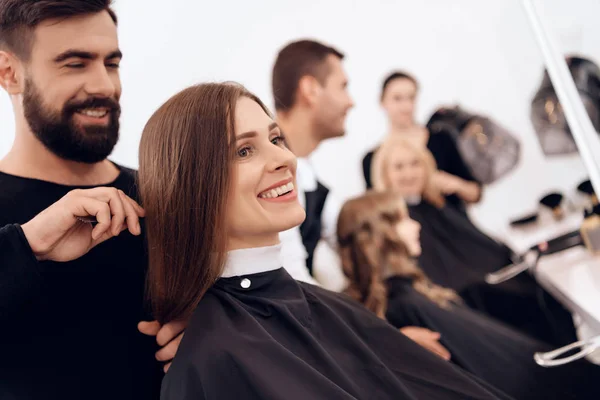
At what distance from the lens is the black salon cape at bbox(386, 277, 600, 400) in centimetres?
154

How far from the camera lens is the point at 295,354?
3.63 ft

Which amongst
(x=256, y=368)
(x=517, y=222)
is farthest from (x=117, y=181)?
(x=517, y=222)

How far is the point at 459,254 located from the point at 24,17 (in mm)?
2293

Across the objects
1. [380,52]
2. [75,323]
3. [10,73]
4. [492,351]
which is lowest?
[492,351]

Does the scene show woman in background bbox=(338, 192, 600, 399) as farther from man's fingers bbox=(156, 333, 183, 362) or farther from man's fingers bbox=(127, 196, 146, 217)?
man's fingers bbox=(127, 196, 146, 217)

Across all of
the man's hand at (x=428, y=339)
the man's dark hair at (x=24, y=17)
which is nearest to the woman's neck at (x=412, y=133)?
the man's hand at (x=428, y=339)

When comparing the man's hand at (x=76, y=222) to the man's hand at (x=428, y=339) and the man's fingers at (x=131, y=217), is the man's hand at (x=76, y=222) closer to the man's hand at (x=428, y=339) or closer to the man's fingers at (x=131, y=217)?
the man's fingers at (x=131, y=217)

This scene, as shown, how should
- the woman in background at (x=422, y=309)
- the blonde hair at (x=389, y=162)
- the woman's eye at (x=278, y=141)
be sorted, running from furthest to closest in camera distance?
the blonde hair at (x=389, y=162), the woman in background at (x=422, y=309), the woman's eye at (x=278, y=141)

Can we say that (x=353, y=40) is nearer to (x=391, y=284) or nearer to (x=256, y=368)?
(x=391, y=284)

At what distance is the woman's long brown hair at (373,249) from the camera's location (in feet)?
6.82

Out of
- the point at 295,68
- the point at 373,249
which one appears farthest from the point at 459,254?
the point at 295,68

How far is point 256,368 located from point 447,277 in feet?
6.21

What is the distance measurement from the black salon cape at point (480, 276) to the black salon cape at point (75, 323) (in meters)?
1.69

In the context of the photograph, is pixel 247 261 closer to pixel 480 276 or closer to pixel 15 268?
pixel 15 268
